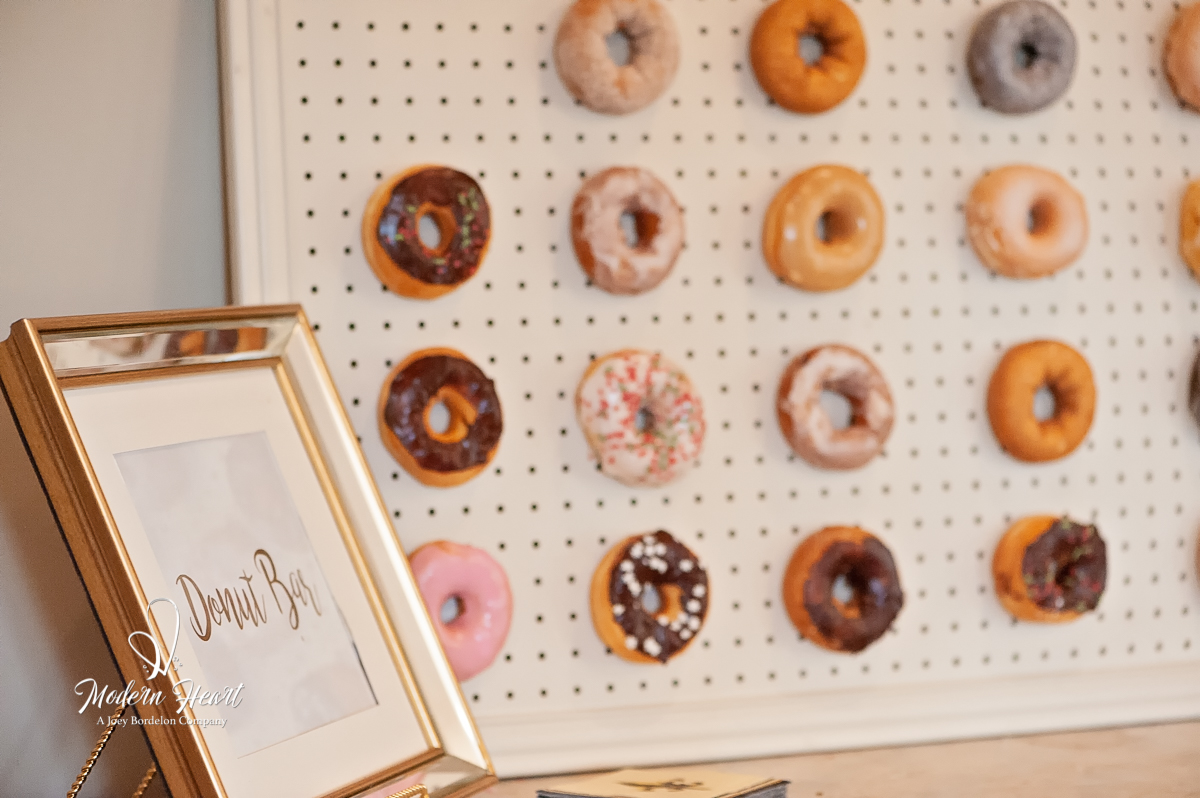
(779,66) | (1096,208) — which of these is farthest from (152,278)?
(1096,208)

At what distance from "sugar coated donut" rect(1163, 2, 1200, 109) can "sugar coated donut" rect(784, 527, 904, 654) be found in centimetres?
92

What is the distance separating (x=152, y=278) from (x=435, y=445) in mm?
428

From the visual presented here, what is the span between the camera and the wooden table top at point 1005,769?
1130 mm

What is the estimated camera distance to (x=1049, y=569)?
1.36 m

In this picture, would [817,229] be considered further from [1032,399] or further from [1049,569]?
[1049,569]

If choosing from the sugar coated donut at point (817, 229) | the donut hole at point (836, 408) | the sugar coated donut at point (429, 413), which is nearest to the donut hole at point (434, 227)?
the sugar coated donut at point (429, 413)

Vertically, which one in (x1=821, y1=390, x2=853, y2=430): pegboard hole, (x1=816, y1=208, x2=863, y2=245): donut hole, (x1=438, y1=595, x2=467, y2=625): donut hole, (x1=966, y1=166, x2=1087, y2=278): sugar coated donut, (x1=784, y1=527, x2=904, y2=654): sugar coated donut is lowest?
(x1=784, y1=527, x2=904, y2=654): sugar coated donut

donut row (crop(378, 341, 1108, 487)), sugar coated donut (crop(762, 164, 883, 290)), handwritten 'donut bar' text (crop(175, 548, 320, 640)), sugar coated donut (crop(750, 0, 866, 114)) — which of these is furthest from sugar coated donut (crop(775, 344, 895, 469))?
handwritten 'donut bar' text (crop(175, 548, 320, 640))

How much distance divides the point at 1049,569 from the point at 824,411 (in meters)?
0.42

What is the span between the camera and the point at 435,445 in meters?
1.14

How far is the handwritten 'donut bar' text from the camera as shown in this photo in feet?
2.50

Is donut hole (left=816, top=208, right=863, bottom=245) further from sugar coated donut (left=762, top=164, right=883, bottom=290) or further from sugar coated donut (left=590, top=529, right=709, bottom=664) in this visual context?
sugar coated donut (left=590, top=529, right=709, bottom=664)

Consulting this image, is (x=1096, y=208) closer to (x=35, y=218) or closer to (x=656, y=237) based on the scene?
(x=656, y=237)

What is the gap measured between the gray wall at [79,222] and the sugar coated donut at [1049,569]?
121 cm
